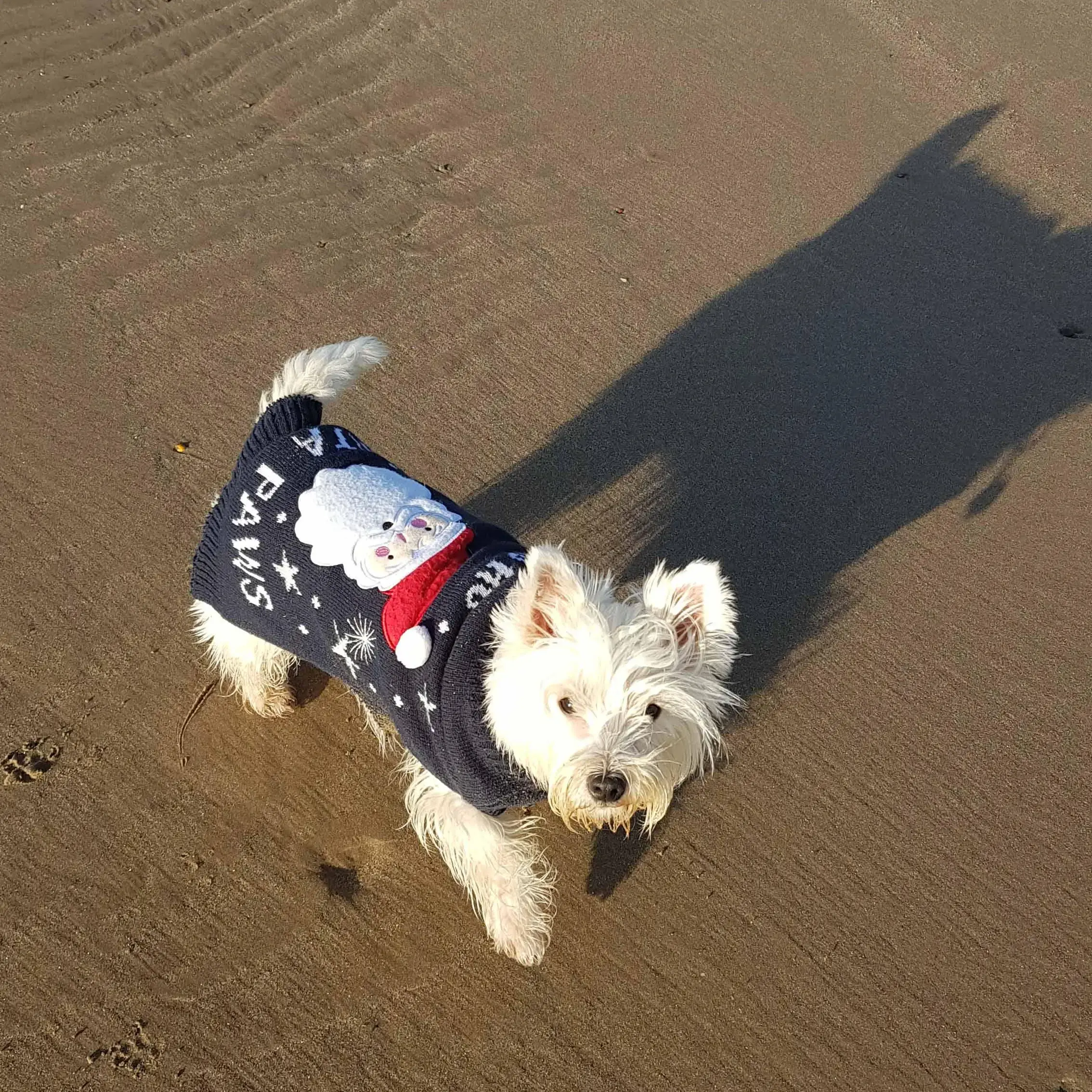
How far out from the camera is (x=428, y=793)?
3445 mm

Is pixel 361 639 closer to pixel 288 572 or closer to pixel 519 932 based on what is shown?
pixel 288 572

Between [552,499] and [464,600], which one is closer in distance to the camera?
[464,600]

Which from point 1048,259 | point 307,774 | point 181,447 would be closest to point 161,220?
point 181,447

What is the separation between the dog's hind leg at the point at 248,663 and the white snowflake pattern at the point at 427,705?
85 centimetres

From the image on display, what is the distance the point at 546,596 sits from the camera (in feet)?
9.53

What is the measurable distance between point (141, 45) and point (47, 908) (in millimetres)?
6103

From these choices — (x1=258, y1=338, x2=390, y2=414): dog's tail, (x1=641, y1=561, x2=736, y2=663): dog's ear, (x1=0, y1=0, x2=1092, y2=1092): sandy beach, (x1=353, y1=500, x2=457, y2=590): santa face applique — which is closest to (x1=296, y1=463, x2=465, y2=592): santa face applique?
(x1=353, y1=500, x2=457, y2=590): santa face applique

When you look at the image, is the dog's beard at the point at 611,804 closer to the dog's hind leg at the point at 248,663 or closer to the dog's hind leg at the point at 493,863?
the dog's hind leg at the point at 493,863

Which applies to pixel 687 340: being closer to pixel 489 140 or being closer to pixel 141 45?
pixel 489 140

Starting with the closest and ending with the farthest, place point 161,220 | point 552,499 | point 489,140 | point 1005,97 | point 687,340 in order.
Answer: point 552,499 → point 687,340 → point 161,220 → point 489,140 → point 1005,97

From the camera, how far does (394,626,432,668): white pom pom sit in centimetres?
304

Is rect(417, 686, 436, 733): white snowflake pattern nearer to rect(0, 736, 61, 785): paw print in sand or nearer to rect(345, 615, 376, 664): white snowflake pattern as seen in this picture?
rect(345, 615, 376, 664): white snowflake pattern

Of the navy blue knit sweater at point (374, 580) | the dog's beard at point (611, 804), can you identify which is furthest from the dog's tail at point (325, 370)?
the dog's beard at point (611, 804)

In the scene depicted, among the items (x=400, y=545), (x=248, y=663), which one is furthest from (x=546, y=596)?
(x=248, y=663)
